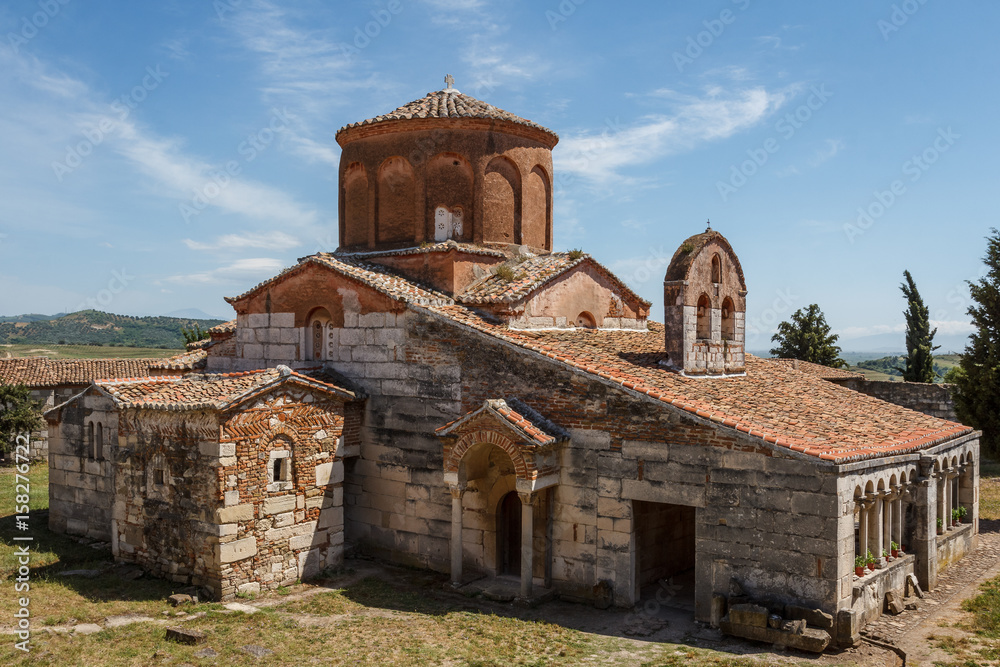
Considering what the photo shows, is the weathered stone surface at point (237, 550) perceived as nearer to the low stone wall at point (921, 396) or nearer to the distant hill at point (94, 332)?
the low stone wall at point (921, 396)

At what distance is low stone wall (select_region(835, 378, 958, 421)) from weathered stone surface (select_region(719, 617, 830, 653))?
16.5 m

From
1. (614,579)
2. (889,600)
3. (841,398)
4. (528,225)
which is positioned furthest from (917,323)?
(614,579)

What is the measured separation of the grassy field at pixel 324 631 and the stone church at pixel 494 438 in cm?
76

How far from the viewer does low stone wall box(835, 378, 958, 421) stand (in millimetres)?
24031

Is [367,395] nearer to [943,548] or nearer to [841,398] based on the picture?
[841,398]

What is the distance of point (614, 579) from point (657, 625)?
1.00 metres

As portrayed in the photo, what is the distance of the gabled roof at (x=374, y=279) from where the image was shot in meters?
14.4

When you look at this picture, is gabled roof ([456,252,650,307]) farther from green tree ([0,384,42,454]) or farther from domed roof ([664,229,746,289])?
green tree ([0,384,42,454])

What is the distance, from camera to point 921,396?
24438 mm

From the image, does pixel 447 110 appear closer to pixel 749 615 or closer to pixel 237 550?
pixel 237 550

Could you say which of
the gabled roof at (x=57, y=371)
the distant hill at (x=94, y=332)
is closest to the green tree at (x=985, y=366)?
the gabled roof at (x=57, y=371)

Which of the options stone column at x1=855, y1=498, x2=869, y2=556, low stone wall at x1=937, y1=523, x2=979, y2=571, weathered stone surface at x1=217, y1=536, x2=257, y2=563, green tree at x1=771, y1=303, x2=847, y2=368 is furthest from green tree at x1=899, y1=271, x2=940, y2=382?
weathered stone surface at x1=217, y1=536, x2=257, y2=563

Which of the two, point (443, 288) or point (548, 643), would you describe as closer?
point (548, 643)

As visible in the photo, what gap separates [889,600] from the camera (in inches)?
446
